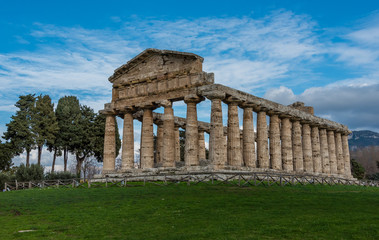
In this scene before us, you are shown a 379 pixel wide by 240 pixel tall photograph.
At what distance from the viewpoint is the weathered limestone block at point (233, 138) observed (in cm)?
3891

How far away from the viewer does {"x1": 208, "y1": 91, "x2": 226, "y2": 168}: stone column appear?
120 feet

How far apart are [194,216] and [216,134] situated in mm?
20013

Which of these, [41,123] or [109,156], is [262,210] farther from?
[41,123]

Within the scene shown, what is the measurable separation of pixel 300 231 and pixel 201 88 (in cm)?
2550

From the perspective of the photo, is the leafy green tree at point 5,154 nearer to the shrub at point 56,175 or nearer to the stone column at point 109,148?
the shrub at point 56,175

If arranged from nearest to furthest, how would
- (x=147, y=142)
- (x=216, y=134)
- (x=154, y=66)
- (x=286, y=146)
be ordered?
(x=216, y=134)
(x=147, y=142)
(x=154, y=66)
(x=286, y=146)

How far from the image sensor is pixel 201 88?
3784cm

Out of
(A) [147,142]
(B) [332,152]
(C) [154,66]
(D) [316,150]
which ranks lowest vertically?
(B) [332,152]

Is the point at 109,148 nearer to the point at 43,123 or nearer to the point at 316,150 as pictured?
the point at 43,123

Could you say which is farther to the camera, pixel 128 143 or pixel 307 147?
pixel 307 147

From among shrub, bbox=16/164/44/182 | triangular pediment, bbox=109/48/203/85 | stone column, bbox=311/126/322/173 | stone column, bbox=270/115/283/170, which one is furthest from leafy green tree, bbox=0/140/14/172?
stone column, bbox=311/126/322/173

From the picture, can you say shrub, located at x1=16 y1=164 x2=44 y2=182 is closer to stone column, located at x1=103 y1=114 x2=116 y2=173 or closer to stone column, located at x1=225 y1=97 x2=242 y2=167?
stone column, located at x1=103 y1=114 x2=116 y2=173

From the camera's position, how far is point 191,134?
125ft

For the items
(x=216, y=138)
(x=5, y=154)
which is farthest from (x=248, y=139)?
(x=5, y=154)
